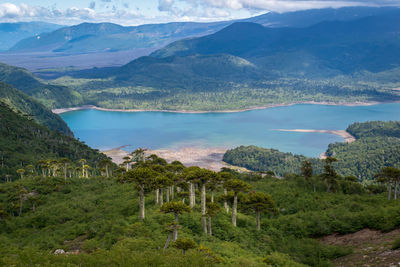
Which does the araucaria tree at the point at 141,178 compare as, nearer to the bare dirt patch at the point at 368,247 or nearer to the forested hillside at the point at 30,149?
the bare dirt patch at the point at 368,247

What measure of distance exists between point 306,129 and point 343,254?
544ft

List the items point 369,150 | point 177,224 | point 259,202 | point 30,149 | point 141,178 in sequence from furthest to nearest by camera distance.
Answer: point 369,150 → point 30,149 → point 259,202 → point 141,178 → point 177,224

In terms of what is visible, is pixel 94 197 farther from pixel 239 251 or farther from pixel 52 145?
pixel 52 145

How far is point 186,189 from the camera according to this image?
47938 mm

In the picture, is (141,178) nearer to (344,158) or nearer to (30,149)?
(30,149)

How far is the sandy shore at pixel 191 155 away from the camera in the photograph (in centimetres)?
12662

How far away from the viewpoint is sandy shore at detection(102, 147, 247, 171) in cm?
12662

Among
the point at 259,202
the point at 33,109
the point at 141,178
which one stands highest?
the point at 141,178

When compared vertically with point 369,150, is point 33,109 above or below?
above

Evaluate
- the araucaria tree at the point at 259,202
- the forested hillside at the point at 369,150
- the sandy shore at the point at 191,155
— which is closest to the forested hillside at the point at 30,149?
the sandy shore at the point at 191,155

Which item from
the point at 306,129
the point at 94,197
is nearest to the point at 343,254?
the point at 94,197

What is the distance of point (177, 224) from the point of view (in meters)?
28.2

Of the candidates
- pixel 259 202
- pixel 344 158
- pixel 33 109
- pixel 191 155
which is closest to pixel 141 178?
pixel 259 202

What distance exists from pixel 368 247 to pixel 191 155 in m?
111
